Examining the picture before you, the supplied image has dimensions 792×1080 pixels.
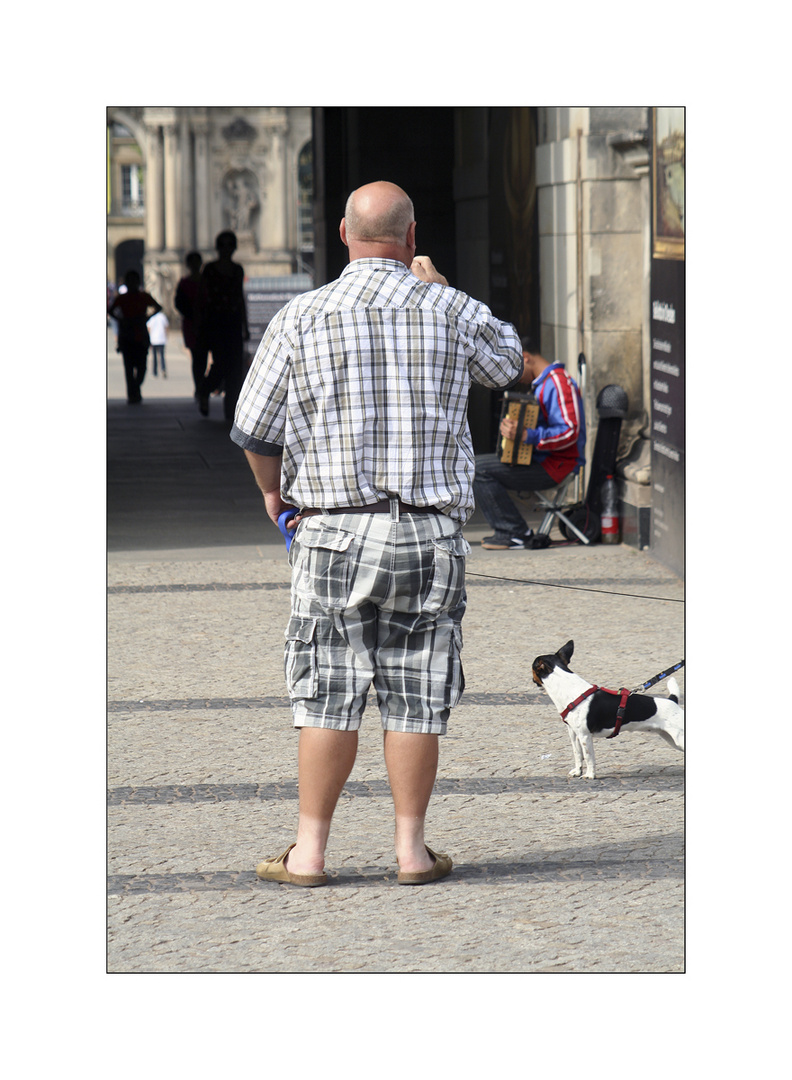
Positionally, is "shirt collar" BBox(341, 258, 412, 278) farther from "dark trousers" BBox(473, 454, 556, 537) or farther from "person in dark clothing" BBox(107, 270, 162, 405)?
"person in dark clothing" BBox(107, 270, 162, 405)

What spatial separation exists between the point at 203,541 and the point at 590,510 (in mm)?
2514

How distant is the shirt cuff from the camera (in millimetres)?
3768

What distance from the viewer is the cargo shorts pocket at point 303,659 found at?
375 centimetres

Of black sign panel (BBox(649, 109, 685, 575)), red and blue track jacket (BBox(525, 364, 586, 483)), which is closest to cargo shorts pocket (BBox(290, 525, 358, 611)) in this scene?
black sign panel (BBox(649, 109, 685, 575))

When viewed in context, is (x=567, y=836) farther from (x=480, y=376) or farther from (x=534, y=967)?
(x=480, y=376)

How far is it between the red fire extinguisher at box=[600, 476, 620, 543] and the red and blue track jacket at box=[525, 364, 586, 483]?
1.21 feet

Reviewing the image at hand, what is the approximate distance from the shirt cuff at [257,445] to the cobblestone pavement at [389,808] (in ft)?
3.69

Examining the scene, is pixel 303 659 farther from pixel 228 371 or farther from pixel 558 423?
pixel 228 371

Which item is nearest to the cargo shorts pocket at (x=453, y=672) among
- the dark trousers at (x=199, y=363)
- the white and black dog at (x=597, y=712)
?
the white and black dog at (x=597, y=712)

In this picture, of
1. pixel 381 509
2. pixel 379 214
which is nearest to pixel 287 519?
pixel 381 509

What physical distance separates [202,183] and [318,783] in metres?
64.5

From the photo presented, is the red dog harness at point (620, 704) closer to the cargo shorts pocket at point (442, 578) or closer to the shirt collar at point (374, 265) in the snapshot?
the cargo shorts pocket at point (442, 578)

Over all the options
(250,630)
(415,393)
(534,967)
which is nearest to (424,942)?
(534,967)

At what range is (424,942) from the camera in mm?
3523
